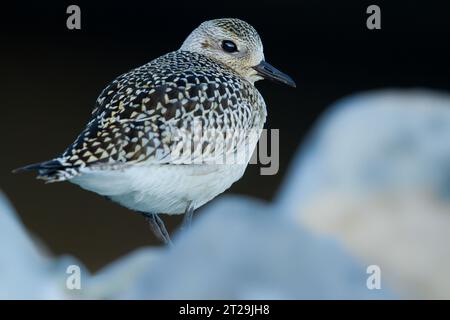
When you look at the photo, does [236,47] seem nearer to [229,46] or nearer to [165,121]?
[229,46]

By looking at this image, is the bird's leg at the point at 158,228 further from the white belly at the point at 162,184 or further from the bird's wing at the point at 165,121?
the bird's wing at the point at 165,121

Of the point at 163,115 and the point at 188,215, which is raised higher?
the point at 163,115

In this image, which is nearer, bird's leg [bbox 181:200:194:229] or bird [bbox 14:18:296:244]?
bird [bbox 14:18:296:244]

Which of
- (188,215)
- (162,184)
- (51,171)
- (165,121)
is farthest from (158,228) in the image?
(51,171)

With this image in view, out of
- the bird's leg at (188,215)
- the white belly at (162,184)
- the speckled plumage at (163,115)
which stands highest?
the speckled plumage at (163,115)

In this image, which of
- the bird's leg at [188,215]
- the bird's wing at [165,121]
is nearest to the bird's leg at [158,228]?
the bird's leg at [188,215]

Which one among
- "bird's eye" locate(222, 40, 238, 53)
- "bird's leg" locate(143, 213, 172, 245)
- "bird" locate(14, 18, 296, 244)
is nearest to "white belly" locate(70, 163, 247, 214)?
"bird" locate(14, 18, 296, 244)

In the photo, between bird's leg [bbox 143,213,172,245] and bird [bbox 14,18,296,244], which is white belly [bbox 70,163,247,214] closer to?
bird [bbox 14,18,296,244]

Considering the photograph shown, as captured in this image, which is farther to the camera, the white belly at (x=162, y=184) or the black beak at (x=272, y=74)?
the black beak at (x=272, y=74)
